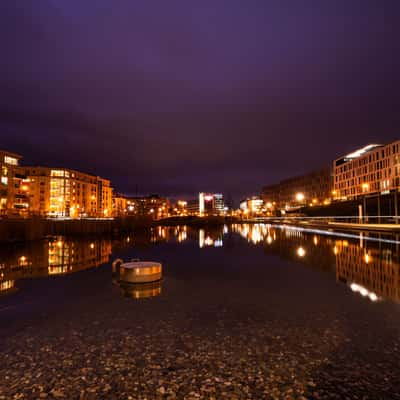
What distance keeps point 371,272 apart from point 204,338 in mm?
12543

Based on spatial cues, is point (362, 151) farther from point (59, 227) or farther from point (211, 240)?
point (59, 227)

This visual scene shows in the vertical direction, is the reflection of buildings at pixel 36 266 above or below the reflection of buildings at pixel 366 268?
above

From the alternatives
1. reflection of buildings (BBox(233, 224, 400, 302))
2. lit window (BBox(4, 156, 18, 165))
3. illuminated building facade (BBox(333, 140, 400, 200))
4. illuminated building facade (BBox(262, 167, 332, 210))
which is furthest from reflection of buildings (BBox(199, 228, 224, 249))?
illuminated building facade (BBox(262, 167, 332, 210))

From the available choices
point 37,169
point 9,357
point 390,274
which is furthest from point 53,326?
point 37,169

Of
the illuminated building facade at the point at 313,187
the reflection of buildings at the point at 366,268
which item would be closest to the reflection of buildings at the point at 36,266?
the reflection of buildings at the point at 366,268

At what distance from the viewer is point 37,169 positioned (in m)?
147

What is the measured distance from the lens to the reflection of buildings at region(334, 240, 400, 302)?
1231 centimetres

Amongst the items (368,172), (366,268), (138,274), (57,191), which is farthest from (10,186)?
(368,172)

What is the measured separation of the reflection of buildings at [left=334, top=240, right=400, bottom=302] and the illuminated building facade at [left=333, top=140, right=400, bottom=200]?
255 feet

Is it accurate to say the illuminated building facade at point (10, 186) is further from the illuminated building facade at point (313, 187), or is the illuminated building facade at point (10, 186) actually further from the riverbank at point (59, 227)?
the illuminated building facade at point (313, 187)

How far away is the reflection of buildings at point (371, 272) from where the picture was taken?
12312 mm

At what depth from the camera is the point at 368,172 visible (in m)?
119

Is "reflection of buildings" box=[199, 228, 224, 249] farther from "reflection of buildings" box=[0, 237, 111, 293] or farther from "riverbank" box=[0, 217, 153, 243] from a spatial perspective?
"riverbank" box=[0, 217, 153, 243]

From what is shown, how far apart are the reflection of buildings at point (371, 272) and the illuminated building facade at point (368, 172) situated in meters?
77.8
